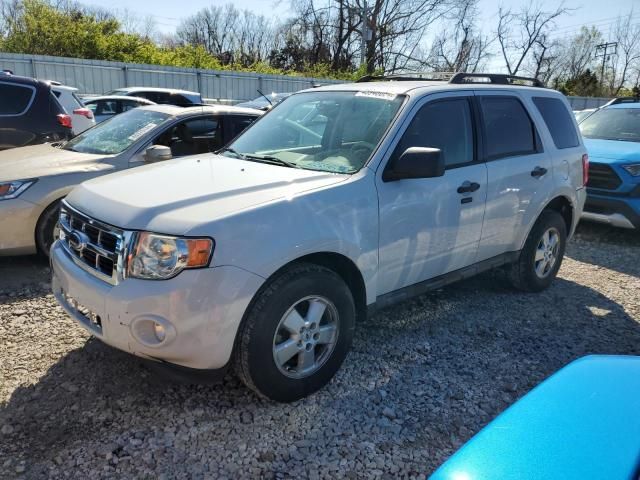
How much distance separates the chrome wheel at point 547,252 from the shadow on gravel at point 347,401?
0.76 meters

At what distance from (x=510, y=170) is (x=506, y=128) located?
0.38 metres

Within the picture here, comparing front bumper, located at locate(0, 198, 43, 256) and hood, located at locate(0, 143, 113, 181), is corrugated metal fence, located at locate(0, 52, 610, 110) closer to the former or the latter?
hood, located at locate(0, 143, 113, 181)

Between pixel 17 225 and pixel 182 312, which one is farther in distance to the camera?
pixel 17 225

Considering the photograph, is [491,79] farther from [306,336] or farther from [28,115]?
[28,115]

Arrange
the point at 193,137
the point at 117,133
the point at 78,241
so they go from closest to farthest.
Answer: the point at 78,241
the point at 117,133
the point at 193,137

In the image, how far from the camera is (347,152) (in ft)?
11.5

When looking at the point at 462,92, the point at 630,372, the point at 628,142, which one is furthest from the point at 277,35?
the point at 630,372

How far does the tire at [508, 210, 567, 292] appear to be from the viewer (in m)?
4.73

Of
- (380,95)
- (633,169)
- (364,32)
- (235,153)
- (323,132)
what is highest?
(364,32)

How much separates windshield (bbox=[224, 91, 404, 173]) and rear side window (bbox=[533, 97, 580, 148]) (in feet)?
6.21

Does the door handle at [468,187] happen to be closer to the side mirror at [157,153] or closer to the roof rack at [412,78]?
the roof rack at [412,78]

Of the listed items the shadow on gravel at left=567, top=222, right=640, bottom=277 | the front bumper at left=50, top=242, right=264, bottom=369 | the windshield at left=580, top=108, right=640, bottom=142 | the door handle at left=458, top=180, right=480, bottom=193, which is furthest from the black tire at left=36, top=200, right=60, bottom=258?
the windshield at left=580, top=108, right=640, bottom=142

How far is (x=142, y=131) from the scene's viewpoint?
5.47 metres

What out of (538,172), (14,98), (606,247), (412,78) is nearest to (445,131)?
(412,78)
